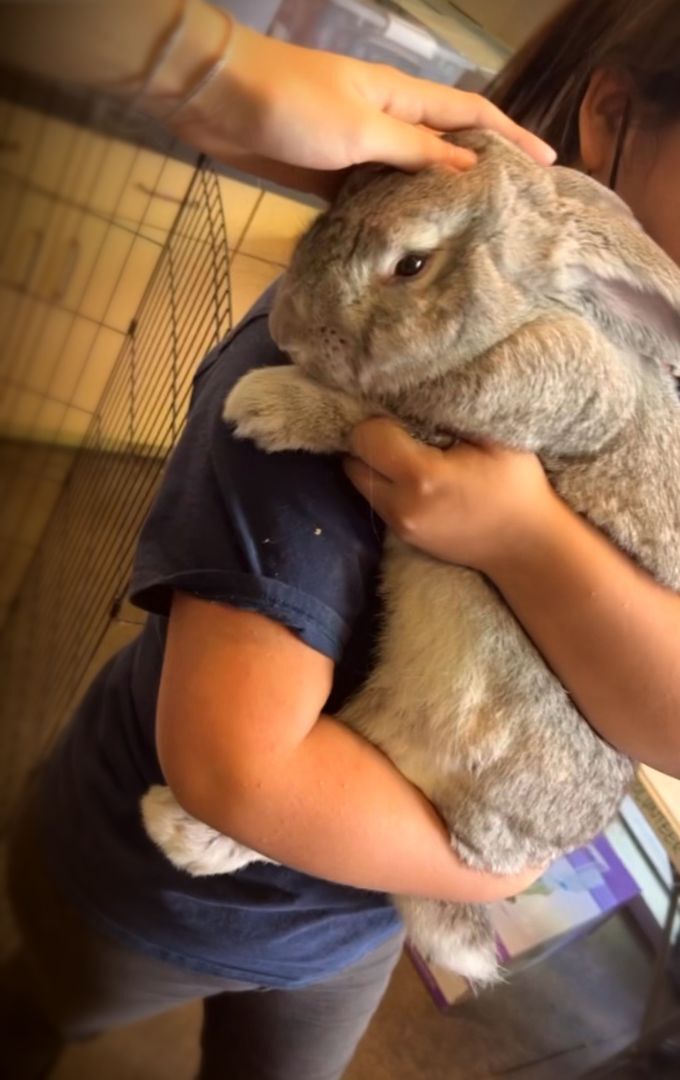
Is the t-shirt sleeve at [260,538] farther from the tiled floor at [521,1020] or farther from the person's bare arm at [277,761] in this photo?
the tiled floor at [521,1020]

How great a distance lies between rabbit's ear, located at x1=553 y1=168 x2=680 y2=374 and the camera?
648mm

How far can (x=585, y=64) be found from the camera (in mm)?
850

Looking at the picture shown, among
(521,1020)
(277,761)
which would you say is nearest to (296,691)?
(277,761)

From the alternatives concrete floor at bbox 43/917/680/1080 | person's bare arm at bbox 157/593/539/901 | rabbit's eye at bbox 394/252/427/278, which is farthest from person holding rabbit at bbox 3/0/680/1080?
concrete floor at bbox 43/917/680/1080

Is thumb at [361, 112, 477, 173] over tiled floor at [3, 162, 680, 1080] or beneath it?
over

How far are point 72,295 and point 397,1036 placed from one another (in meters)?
1.67

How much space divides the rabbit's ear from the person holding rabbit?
121 millimetres

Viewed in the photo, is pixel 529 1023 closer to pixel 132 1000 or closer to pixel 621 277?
pixel 132 1000

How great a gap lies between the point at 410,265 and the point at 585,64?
36 centimetres

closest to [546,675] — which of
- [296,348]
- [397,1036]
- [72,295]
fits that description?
[296,348]

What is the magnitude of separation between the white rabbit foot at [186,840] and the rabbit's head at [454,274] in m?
0.35

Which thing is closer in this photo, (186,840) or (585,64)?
(186,840)

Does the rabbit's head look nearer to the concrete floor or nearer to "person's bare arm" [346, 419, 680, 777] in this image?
"person's bare arm" [346, 419, 680, 777]

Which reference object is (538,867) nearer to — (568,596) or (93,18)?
(568,596)
